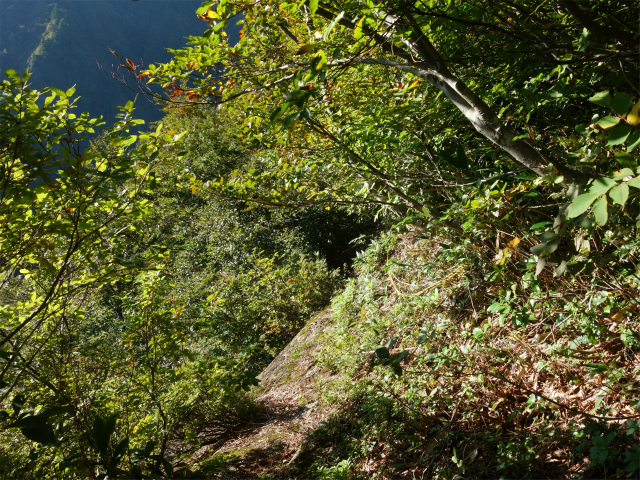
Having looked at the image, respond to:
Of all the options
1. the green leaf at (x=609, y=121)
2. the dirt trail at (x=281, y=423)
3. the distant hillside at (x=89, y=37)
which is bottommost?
the dirt trail at (x=281, y=423)

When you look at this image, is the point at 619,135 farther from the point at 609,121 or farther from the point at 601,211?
the point at 601,211

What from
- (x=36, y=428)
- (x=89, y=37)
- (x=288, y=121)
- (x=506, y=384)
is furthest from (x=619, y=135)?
(x=89, y=37)

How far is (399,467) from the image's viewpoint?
260 cm

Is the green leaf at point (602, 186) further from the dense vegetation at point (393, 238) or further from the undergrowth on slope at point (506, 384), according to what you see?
the undergrowth on slope at point (506, 384)

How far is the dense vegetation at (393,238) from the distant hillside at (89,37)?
149ft

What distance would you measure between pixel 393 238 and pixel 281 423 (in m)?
2.52

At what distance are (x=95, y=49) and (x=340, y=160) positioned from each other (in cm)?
6238

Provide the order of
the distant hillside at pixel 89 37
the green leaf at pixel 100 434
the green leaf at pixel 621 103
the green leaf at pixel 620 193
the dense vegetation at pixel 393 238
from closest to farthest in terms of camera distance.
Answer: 1. the green leaf at pixel 620 193
2. the green leaf at pixel 621 103
3. the green leaf at pixel 100 434
4. the dense vegetation at pixel 393 238
5. the distant hillside at pixel 89 37

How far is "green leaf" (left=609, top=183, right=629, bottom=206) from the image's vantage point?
1.00 metres

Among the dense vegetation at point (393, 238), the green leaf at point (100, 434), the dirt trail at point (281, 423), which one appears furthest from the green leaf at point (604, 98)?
the dirt trail at point (281, 423)

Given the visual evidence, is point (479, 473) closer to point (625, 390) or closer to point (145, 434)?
point (625, 390)

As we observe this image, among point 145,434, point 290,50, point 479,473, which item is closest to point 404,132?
point 290,50

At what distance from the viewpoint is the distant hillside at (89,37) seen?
45594 millimetres

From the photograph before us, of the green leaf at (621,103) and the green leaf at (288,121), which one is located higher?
the green leaf at (288,121)
